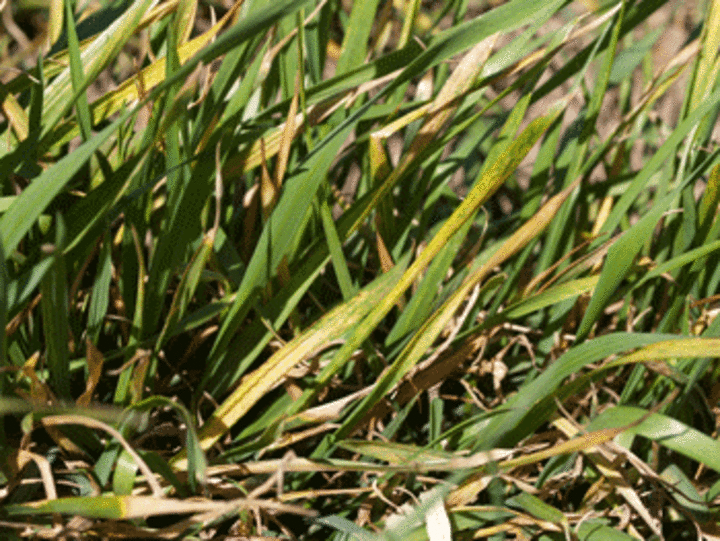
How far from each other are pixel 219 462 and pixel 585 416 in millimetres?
361

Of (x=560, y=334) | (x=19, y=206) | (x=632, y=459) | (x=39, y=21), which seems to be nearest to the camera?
(x=19, y=206)

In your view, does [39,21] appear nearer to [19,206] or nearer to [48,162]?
[48,162]

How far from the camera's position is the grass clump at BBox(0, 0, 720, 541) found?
0.62 metres

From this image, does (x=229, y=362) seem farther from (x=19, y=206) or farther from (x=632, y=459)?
(x=632, y=459)

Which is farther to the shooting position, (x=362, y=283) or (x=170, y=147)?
(x=362, y=283)

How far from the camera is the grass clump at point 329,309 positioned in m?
0.62

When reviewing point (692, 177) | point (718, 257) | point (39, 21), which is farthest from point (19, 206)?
point (39, 21)

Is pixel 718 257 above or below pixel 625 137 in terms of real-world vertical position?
below

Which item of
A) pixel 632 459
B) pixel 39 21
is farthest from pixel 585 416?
pixel 39 21

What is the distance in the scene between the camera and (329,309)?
0.75 meters

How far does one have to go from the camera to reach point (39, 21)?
120 cm

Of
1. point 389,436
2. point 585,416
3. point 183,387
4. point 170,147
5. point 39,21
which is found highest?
point 39,21

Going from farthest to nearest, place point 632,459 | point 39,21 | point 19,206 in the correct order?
point 39,21 → point 632,459 → point 19,206

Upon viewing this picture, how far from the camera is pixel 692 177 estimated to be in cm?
64
